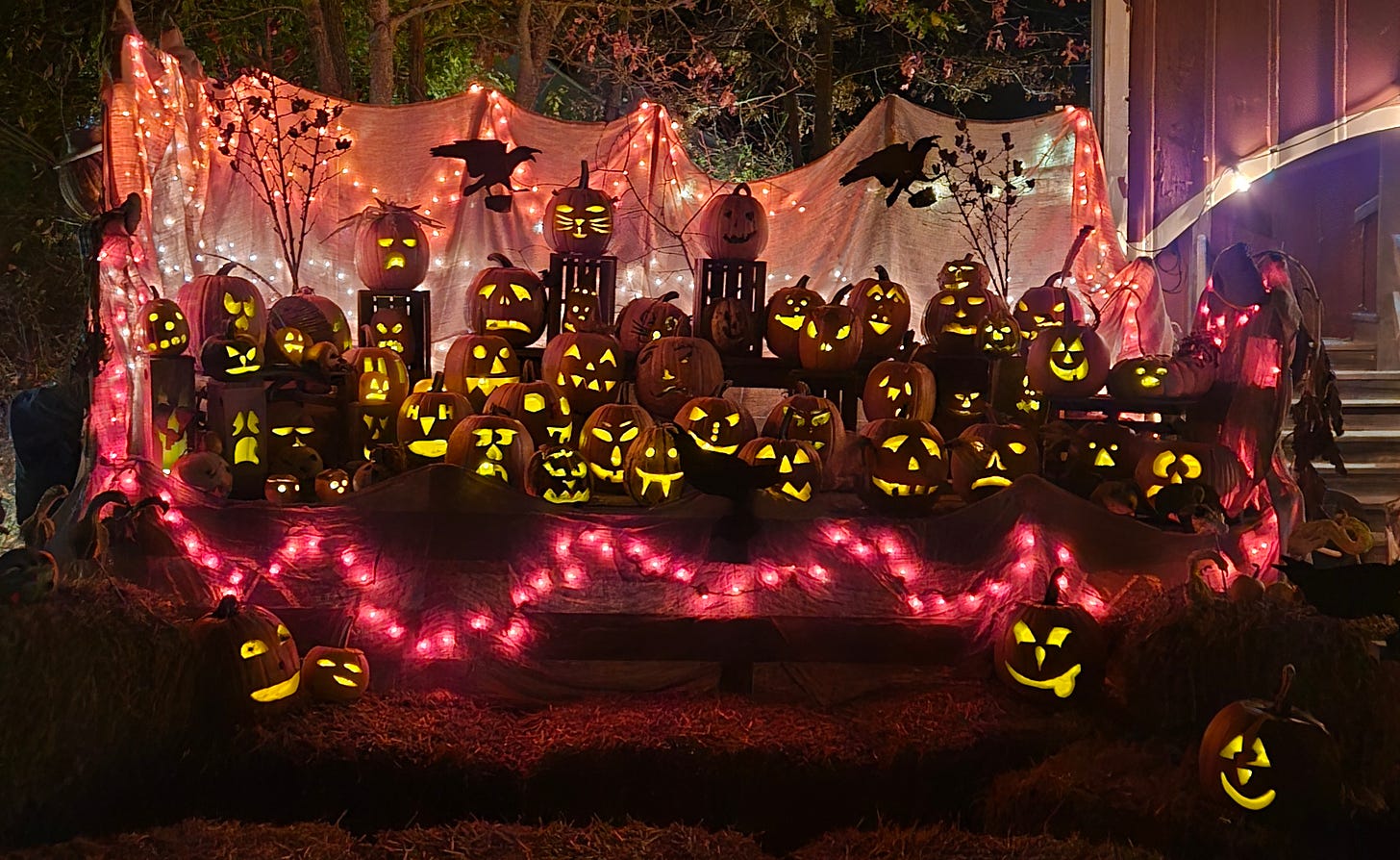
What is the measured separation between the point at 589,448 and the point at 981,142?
14.0ft

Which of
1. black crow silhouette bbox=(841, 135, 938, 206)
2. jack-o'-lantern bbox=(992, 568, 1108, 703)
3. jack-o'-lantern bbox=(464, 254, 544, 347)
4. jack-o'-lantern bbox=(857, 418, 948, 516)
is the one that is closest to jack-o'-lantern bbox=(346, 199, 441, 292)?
jack-o'-lantern bbox=(464, 254, 544, 347)

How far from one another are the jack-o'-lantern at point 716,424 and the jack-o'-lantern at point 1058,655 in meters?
1.64

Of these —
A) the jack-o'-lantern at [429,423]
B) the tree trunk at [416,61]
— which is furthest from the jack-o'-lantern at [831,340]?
the tree trunk at [416,61]

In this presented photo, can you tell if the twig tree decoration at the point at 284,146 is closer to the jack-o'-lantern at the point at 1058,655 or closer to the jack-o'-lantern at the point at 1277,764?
the jack-o'-lantern at the point at 1058,655

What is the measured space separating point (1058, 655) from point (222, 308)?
4.26 meters

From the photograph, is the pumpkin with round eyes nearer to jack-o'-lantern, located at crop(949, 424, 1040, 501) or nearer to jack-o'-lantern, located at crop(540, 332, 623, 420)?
jack-o'-lantern, located at crop(540, 332, 623, 420)

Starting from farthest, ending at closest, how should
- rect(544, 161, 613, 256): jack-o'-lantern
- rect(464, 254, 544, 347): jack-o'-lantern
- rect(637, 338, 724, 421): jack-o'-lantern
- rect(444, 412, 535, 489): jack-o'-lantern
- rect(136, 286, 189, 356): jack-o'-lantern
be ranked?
rect(544, 161, 613, 256): jack-o'-lantern < rect(464, 254, 544, 347): jack-o'-lantern < rect(637, 338, 724, 421): jack-o'-lantern < rect(136, 286, 189, 356): jack-o'-lantern < rect(444, 412, 535, 489): jack-o'-lantern

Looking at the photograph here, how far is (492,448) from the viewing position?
5.37m

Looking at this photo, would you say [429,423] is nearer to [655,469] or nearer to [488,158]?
[655,469]

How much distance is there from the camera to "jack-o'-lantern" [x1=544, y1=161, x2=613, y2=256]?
7301 mm

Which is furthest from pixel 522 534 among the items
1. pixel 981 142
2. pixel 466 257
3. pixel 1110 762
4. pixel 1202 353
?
pixel 981 142

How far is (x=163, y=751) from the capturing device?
3713mm

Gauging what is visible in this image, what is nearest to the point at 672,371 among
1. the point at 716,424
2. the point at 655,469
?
the point at 716,424

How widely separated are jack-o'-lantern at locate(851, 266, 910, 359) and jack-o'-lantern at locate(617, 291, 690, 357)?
3.14 ft
